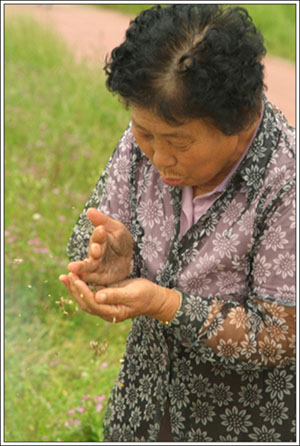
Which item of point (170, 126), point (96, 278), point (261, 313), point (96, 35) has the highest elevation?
point (96, 35)

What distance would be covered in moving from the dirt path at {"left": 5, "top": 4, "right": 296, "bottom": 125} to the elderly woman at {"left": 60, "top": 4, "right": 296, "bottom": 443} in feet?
13.5

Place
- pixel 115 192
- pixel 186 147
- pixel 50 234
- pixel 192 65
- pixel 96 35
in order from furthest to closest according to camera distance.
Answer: pixel 96 35, pixel 50 234, pixel 115 192, pixel 186 147, pixel 192 65

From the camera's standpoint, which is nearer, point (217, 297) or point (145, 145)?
point (145, 145)

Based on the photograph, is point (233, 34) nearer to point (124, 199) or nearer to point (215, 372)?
point (124, 199)

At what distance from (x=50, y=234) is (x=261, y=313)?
2.18 meters

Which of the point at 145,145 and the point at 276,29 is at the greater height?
the point at 276,29

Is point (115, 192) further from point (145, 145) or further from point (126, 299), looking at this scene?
point (126, 299)

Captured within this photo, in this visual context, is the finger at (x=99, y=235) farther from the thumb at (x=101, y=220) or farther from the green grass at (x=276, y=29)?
the green grass at (x=276, y=29)

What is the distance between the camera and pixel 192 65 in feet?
4.90

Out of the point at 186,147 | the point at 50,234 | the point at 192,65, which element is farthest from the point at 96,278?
the point at 50,234

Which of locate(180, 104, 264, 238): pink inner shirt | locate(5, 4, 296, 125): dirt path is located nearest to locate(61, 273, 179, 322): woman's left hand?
locate(180, 104, 264, 238): pink inner shirt

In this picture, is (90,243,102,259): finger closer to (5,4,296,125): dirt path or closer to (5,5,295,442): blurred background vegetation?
(5,5,295,442): blurred background vegetation

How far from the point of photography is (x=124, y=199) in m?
1.94

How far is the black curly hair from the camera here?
4.97 ft
